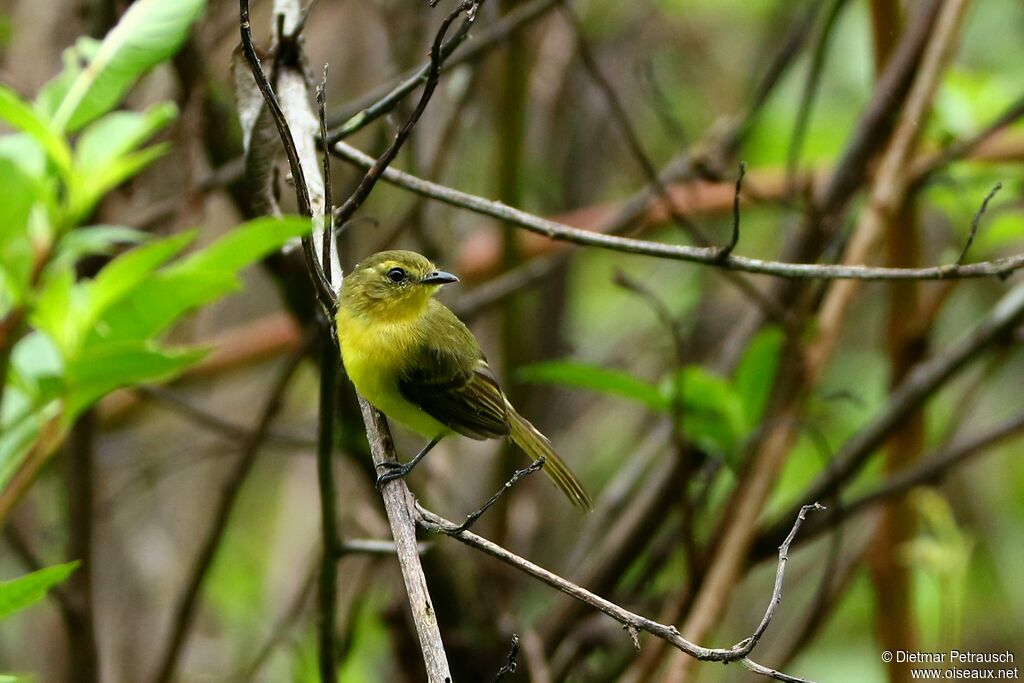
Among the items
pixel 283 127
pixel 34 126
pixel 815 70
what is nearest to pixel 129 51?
Result: pixel 34 126

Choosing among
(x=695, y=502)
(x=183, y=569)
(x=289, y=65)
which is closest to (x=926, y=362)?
(x=695, y=502)

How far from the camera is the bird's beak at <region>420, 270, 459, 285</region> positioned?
2.88 meters

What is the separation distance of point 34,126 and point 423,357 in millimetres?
1085

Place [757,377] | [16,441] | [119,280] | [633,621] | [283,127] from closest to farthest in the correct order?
[633,621], [283,127], [119,280], [16,441], [757,377]

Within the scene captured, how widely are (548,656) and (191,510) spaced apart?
2.54 m

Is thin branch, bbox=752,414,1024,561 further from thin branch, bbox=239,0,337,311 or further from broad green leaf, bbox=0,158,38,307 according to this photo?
broad green leaf, bbox=0,158,38,307

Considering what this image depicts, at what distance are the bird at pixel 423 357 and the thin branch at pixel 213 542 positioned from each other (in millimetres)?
417

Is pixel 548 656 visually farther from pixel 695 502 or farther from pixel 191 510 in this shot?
pixel 191 510

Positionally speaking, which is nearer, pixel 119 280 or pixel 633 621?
pixel 633 621

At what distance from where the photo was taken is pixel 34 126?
2293 millimetres

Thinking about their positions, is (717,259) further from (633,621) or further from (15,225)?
(15,225)

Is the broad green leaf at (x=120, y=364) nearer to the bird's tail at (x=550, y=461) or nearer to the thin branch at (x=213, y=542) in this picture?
the bird's tail at (x=550, y=461)

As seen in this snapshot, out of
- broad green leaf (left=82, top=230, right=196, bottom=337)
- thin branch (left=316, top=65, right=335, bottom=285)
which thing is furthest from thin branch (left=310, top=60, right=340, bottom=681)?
broad green leaf (left=82, top=230, right=196, bottom=337)

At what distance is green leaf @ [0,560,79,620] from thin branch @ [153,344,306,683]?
1530 millimetres
